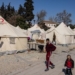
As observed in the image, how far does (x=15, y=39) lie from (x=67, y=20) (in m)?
74.9

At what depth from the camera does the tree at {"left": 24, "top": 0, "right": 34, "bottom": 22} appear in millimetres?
69438

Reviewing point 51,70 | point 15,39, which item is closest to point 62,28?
point 15,39

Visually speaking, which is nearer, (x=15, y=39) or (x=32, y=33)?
(x=15, y=39)

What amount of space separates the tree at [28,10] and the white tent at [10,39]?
48532 millimetres

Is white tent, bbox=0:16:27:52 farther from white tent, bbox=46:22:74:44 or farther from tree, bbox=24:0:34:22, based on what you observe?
tree, bbox=24:0:34:22

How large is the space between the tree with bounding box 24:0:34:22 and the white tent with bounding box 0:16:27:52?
48532 mm

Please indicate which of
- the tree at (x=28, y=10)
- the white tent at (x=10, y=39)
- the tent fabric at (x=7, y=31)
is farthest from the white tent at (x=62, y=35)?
the tree at (x=28, y=10)

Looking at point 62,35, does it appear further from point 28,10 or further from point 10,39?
point 28,10

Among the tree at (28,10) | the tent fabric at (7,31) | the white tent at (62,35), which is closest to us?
the tent fabric at (7,31)

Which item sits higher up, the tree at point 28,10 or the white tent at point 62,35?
the tree at point 28,10

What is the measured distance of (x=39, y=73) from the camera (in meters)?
10.9

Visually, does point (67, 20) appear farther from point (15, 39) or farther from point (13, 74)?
point (13, 74)

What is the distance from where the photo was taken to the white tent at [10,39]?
64.7 feet

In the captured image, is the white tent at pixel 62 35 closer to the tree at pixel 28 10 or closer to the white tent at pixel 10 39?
the white tent at pixel 10 39
